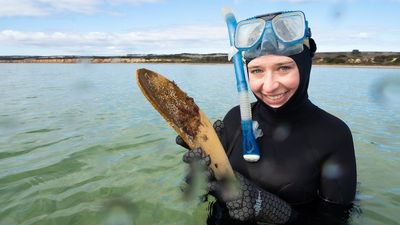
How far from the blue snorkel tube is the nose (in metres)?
0.21

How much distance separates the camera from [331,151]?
3.02m

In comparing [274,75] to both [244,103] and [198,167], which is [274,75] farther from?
[198,167]

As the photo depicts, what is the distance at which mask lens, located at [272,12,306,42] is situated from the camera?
9.70 feet

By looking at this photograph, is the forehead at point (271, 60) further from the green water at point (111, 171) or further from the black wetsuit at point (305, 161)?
the green water at point (111, 171)

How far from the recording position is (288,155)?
319 cm

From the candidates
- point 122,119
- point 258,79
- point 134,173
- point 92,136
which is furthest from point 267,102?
point 122,119

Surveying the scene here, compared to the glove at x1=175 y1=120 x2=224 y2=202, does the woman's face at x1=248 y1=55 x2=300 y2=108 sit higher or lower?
higher

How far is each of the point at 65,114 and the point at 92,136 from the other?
149 inches

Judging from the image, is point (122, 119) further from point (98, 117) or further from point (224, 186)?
point (224, 186)

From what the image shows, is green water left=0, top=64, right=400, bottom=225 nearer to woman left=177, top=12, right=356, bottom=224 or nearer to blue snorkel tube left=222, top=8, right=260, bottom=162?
woman left=177, top=12, right=356, bottom=224

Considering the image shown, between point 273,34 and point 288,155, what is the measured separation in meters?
1.02

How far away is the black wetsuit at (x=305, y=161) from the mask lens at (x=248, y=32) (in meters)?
0.38

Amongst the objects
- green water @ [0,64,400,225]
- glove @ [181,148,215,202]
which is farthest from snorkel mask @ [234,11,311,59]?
green water @ [0,64,400,225]

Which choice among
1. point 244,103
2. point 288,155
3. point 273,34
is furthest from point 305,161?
point 273,34
